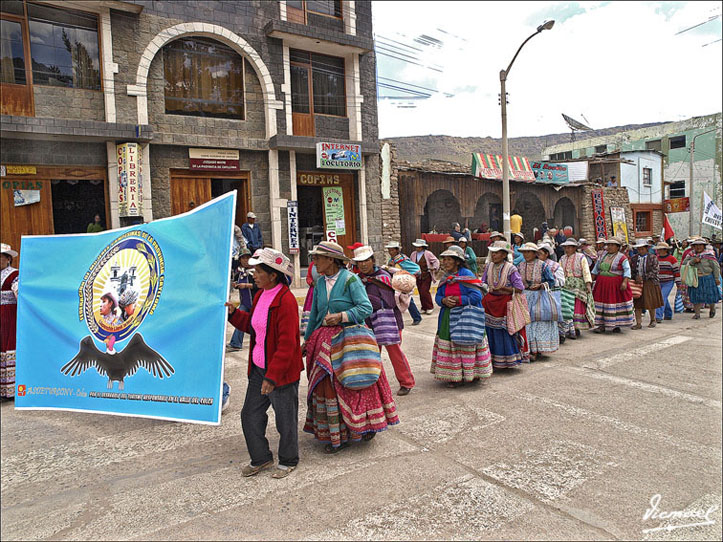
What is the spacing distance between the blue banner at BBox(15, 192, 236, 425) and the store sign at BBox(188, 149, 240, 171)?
912 cm

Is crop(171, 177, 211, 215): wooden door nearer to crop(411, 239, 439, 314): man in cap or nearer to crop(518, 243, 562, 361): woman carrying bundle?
crop(411, 239, 439, 314): man in cap

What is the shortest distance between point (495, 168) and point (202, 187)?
39.3 feet

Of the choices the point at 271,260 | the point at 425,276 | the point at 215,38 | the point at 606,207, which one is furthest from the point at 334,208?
the point at 606,207

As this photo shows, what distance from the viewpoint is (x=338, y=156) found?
49.3 ft

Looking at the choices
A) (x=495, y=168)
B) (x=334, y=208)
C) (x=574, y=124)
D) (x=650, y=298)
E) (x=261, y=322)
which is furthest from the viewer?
(x=574, y=124)

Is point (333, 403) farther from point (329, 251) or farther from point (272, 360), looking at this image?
point (329, 251)

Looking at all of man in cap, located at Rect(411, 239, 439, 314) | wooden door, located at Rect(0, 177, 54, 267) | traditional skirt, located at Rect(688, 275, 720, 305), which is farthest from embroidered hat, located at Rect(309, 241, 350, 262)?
traditional skirt, located at Rect(688, 275, 720, 305)

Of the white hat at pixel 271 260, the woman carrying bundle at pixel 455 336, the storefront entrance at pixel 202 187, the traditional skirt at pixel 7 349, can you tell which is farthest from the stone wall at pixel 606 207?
the traditional skirt at pixel 7 349

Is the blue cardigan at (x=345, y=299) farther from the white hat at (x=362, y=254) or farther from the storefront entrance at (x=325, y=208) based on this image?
the storefront entrance at (x=325, y=208)

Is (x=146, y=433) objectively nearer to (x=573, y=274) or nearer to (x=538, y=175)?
(x=573, y=274)

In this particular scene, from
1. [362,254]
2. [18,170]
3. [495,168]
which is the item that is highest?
[495,168]

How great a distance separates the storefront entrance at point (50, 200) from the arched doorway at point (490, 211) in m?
15.2

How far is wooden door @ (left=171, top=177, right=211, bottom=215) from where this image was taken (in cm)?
1312

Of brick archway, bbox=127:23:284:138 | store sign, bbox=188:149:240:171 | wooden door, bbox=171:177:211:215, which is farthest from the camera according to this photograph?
store sign, bbox=188:149:240:171
